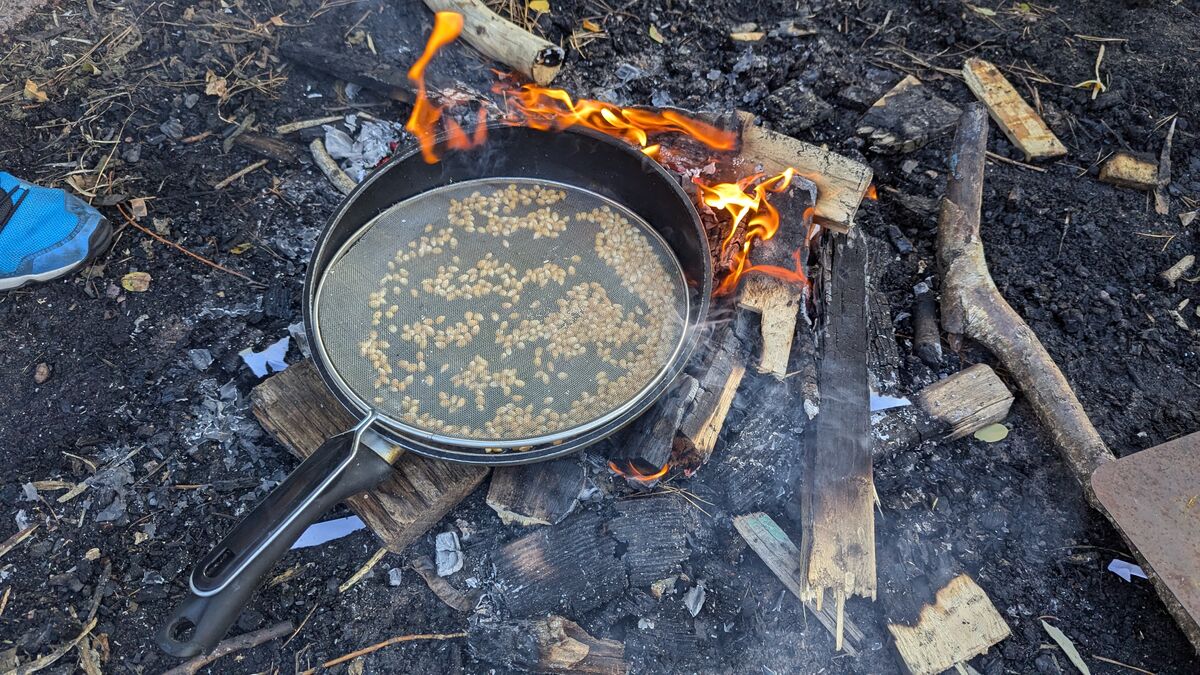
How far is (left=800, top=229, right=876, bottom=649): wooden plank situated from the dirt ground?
0.57ft

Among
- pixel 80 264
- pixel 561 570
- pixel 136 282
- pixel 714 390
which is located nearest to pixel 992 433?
pixel 714 390

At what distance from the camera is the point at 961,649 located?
2.32m

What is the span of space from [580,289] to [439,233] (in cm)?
64

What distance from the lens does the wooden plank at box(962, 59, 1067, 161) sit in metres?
3.60

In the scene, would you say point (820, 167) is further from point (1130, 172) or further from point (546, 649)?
point (546, 649)

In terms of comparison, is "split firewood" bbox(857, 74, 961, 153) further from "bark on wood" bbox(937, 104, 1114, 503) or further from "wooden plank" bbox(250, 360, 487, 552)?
"wooden plank" bbox(250, 360, 487, 552)

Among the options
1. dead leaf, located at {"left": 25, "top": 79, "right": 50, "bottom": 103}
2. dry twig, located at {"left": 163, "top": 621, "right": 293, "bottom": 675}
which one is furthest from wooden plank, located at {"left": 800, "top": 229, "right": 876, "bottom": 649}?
dead leaf, located at {"left": 25, "top": 79, "right": 50, "bottom": 103}

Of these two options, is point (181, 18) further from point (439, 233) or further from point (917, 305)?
point (917, 305)

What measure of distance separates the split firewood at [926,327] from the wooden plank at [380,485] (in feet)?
6.18

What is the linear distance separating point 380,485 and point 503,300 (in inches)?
32.2

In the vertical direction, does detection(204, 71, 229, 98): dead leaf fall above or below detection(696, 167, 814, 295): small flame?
above

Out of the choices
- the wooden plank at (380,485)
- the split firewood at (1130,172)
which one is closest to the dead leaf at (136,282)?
the wooden plank at (380,485)

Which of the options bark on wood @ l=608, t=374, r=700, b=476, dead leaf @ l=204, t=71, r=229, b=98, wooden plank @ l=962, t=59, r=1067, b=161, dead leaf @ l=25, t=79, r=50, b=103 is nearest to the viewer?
bark on wood @ l=608, t=374, r=700, b=476

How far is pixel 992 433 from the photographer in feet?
9.21
